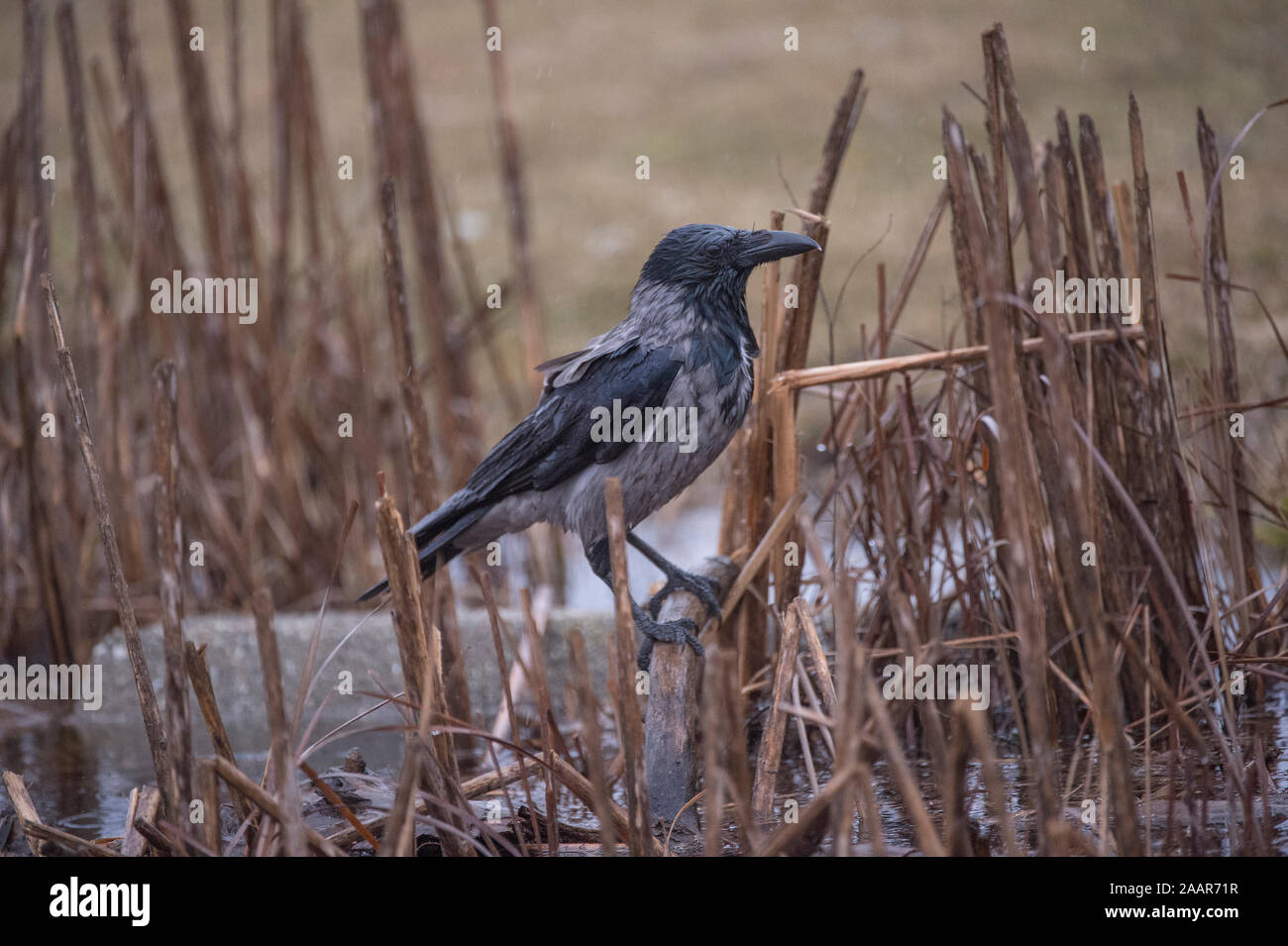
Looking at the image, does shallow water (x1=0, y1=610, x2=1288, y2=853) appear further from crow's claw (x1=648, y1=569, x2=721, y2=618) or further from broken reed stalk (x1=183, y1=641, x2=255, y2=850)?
broken reed stalk (x1=183, y1=641, x2=255, y2=850)

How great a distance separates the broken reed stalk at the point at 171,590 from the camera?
4.92ft

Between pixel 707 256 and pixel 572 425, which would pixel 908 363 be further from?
pixel 572 425

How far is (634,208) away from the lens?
6777 mm

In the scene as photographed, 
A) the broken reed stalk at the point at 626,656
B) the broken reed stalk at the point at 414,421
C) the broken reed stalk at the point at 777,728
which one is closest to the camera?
the broken reed stalk at the point at 626,656

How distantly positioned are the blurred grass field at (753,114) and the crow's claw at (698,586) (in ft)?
2.59

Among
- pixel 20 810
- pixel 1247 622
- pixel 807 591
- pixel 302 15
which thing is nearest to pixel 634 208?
pixel 302 15

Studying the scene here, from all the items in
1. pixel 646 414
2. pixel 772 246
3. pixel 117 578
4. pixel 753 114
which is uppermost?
pixel 753 114

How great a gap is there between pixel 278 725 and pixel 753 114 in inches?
260

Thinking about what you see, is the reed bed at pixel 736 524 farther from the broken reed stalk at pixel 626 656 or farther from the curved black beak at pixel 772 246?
the curved black beak at pixel 772 246

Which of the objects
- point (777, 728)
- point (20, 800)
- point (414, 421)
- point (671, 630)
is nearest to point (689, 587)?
point (671, 630)

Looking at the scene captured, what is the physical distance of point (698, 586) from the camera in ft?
7.68

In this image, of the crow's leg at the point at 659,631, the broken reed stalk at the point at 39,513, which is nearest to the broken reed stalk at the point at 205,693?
the crow's leg at the point at 659,631

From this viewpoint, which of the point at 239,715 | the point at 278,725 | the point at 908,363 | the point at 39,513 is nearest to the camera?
the point at 278,725

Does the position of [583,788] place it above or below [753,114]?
below
